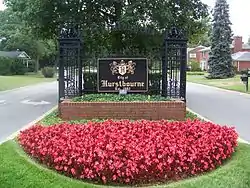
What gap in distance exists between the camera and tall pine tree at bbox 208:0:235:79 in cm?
5547

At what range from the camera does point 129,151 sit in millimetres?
5969

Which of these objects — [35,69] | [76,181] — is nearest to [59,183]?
[76,181]

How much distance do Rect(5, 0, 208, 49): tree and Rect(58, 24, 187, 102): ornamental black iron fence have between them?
3.84 m

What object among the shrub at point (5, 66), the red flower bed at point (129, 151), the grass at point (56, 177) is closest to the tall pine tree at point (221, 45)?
the shrub at point (5, 66)

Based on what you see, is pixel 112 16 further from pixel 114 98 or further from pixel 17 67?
pixel 17 67

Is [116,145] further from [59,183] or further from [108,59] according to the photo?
[108,59]

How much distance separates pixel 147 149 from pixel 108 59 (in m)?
8.73

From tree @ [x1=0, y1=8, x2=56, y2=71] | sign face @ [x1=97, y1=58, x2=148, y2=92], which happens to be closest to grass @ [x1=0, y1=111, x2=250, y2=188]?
sign face @ [x1=97, y1=58, x2=148, y2=92]

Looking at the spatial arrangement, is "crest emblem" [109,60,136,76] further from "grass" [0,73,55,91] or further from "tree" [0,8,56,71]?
"tree" [0,8,56,71]

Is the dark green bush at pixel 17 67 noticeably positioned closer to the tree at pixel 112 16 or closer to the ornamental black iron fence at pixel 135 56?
the tree at pixel 112 16

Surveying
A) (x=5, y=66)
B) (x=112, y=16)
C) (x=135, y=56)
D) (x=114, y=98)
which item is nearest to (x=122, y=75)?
(x=135, y=56)

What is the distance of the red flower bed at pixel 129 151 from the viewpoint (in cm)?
574

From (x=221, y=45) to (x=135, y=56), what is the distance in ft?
144

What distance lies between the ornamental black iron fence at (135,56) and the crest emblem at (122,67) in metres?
0.33
